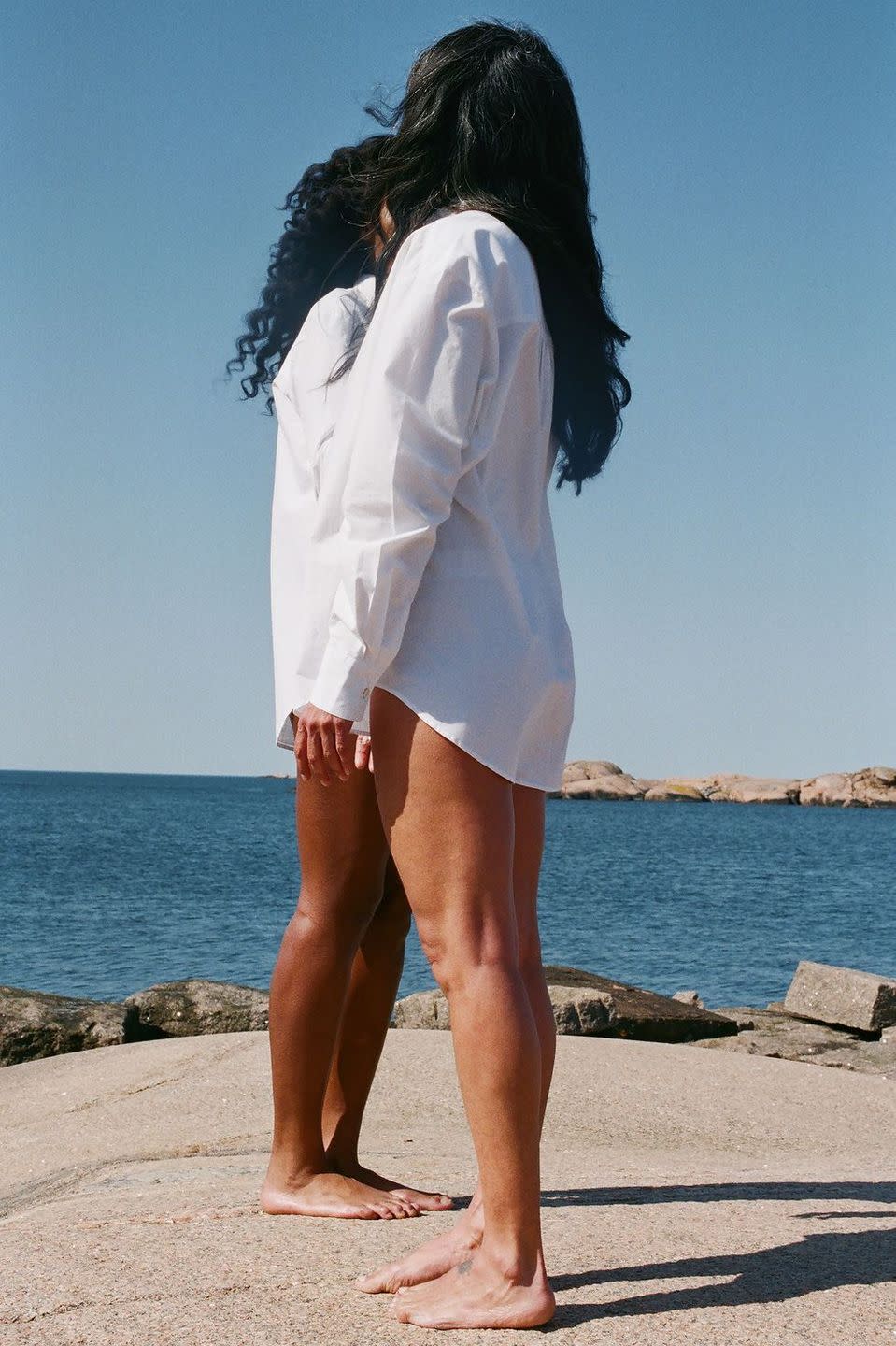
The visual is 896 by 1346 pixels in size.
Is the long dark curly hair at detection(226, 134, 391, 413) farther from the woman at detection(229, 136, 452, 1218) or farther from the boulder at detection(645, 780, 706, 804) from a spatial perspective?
the boulder at detection(645, 780, 706, 804)

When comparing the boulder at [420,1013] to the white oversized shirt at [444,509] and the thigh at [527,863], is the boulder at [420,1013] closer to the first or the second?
the thigh at [527,863]

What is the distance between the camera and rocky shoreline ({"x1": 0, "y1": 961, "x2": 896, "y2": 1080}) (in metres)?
6.98

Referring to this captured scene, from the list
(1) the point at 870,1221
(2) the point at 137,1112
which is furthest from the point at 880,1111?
(2) the point at 137,1112

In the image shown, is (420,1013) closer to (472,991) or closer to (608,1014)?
(608,1014)

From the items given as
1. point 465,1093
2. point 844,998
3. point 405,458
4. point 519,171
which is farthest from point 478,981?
point 844,998

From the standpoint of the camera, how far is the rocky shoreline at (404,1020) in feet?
22.9

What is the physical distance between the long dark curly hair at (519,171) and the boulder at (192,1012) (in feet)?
17.6

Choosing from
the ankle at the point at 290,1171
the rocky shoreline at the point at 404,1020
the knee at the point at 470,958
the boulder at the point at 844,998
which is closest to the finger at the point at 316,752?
the knee at the point at 470,958

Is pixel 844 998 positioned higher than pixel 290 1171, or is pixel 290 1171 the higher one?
pixel 290 1171

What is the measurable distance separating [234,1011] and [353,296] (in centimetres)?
528

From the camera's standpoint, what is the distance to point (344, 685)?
2.23 meters

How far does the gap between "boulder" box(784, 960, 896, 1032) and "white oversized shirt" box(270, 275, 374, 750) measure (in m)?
7.89

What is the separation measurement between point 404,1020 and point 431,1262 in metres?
5.27

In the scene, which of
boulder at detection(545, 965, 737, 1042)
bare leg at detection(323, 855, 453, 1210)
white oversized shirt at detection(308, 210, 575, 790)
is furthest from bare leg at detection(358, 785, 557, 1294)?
boulder at detection(545, 965, 737, 1042)
